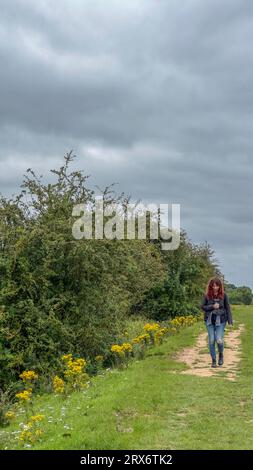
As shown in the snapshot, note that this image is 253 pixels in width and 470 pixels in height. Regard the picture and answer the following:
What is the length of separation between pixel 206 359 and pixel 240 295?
217 feet

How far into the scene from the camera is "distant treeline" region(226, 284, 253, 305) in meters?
75.5

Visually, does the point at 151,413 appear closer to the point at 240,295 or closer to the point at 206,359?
the point at 206,359

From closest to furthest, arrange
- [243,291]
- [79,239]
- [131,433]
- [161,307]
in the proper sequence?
[131,433]
[79,239]
[161,307]
[243,291]

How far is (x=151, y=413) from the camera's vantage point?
8.18 m

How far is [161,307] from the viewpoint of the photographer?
94.1 ft

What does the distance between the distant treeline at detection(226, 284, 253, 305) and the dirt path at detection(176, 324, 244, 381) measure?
56.6 m

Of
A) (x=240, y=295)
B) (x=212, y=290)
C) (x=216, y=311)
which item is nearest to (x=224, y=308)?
(x=216, y=311)

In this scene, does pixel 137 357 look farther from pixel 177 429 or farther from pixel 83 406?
Answer: pixel 177 429

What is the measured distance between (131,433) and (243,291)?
78107 mm

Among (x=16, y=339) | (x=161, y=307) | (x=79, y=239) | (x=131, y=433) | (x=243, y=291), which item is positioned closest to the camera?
(x=131, y=433)

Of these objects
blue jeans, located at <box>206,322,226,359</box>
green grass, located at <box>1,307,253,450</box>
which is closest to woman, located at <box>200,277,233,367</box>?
blue jeans, located at <box>206,322,226,359</box>

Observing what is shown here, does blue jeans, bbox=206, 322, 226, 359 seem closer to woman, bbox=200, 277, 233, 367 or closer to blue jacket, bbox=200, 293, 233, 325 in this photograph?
woman, bbox=200, 277, 233, 367

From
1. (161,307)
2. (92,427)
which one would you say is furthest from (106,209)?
(161,307)

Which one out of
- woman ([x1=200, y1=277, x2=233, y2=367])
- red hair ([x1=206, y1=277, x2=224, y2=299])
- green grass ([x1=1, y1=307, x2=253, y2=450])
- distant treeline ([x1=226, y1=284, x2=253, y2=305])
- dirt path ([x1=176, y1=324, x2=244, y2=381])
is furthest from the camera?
distant treeline ([x1=226, y1=284, x2=253, y2=305])
